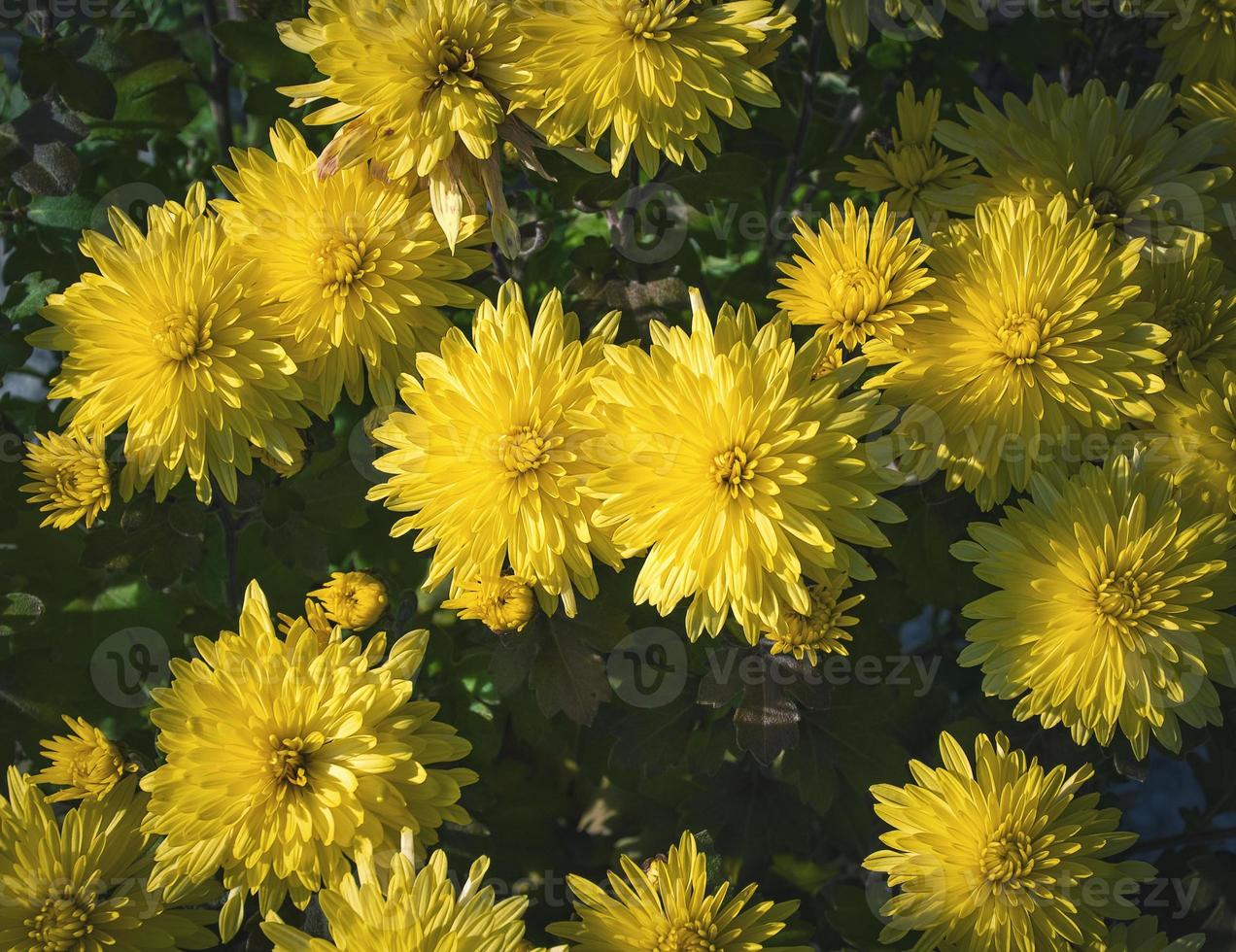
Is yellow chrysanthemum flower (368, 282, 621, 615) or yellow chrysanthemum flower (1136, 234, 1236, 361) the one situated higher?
yellow chrysanthemum flower (1136, 234, 1236, 361)

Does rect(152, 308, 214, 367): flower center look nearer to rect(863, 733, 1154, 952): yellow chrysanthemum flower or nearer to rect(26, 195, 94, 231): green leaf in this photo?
rect(26, 195, 94, 231): green leaf

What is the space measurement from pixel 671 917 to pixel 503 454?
634mm

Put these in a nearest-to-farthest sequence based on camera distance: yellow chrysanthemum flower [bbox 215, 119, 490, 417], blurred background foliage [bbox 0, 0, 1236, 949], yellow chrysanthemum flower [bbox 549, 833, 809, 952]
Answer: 1. yellow chrysanthemum flower [bbox 549, 833, 809, 952]
2. yellow chrysanthemum flower [bbox 215, 119, 490, 417]
3. blurred background foliage [bbox 0, 0, 1236, 949]

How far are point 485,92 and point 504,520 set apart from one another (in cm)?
56

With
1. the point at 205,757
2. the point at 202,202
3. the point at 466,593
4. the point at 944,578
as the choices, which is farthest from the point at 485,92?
the point at 944,578

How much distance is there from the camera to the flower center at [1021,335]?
1.43 m

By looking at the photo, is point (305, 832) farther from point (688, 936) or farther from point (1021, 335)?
point (1021, 335)

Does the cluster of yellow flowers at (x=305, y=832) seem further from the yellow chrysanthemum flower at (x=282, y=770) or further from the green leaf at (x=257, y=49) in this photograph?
the green leaf at (x=257, y=49)

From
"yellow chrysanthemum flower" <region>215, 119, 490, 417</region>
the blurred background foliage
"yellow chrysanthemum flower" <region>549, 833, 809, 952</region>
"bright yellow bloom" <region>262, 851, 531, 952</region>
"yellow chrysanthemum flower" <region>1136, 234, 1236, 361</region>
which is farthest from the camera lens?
the blurred background foliage

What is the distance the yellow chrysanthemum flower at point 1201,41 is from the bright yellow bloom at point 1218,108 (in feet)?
0.29

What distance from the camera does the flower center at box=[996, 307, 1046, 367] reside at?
1432mm

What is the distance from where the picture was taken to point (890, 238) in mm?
1416

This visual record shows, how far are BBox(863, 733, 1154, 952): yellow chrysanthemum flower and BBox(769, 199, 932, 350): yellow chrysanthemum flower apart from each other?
0.59 m

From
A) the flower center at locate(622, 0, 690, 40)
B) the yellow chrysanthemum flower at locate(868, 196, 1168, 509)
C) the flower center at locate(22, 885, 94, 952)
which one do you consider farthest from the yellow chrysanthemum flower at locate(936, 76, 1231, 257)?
the flower center at locate(22, 885, 94, 952)
